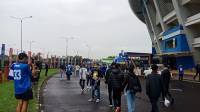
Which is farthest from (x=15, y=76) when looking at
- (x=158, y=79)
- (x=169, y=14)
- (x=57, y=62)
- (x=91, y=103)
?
(x=57, y=62)

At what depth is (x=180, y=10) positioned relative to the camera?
200 ft

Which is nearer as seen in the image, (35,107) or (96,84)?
(35,107)

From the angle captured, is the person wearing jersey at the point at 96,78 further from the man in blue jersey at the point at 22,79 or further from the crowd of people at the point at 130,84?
the man in blue jersey at the point at 22,79

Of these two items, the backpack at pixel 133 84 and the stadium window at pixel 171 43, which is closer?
the backpack at pixel 133 84

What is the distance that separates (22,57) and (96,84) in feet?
25.6

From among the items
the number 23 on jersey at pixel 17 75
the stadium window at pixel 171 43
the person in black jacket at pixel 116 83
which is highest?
the stadium window at pixel 171 43

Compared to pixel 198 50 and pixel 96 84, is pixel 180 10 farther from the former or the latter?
pixel 96 84

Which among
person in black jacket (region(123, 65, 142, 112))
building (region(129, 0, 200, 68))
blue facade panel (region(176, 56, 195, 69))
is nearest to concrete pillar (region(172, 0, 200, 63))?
building (region(129, 0, 200, 68))

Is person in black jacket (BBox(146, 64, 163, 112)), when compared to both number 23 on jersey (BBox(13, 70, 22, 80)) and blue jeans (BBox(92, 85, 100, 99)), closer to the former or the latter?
number 23 on jersey (BBox(13, 70, 22, 80))

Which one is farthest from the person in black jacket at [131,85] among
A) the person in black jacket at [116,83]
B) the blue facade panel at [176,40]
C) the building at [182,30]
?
the blue facade panel at [176,40]

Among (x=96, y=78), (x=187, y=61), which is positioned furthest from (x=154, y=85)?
(x=187, y=61)

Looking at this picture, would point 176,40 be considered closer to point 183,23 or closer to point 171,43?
point 183,23

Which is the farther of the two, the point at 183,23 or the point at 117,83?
the point at 183,23

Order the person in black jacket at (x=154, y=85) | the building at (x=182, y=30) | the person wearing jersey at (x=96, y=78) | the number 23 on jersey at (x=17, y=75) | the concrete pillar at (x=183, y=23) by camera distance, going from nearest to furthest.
A: the number 23 on jersey at (x=17, y=75), the person in black jacket at (x=154, y=85), the person wearing jersey at (x=96, y=78), the building at (x=182, y=30), the concrete pillar at (x=183, y=23)
